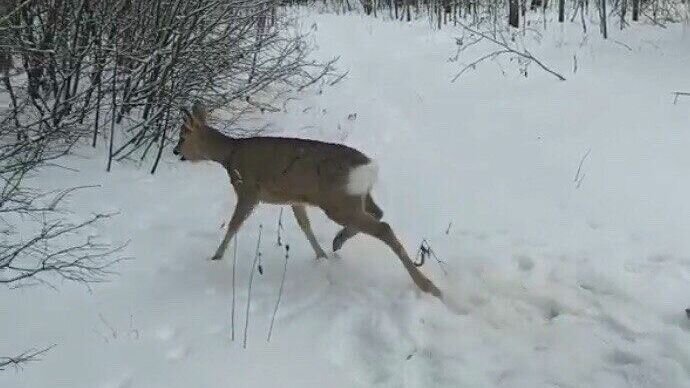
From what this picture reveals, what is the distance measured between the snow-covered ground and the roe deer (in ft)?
0.78

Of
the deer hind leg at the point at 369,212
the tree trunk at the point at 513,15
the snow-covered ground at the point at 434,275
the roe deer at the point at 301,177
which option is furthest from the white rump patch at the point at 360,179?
the tree trunk at the point at 513,15

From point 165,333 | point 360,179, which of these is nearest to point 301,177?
point 360,179

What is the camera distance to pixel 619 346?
3.71 m

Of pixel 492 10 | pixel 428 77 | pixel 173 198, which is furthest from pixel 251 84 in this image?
pixel 492 10

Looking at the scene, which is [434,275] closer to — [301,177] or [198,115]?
[301,177]

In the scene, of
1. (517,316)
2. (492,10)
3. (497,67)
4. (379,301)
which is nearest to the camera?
(517,316)

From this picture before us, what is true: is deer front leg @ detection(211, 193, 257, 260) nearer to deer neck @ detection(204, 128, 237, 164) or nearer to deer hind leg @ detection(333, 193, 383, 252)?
deer neck @ detection(204, 128, 237, 164)

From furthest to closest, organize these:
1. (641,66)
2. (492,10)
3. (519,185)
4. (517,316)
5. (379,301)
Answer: (492,10) < (641,66) < (519,185) < (379,301) < (517,316)

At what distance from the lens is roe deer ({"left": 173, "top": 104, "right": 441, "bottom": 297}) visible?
4531 mm

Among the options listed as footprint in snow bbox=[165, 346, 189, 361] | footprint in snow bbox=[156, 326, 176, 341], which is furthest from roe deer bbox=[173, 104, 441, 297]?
footprint in snow bbox=[165, 346, 189, 361]

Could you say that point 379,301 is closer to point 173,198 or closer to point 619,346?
point 619,346

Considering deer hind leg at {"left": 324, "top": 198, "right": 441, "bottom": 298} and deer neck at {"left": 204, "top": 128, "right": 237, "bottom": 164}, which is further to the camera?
deer neck at {"left": 204, "top": 128, "right": 237, "bottom": 164}

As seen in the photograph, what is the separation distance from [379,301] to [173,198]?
8.83 ft

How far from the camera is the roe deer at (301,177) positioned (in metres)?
4.53
